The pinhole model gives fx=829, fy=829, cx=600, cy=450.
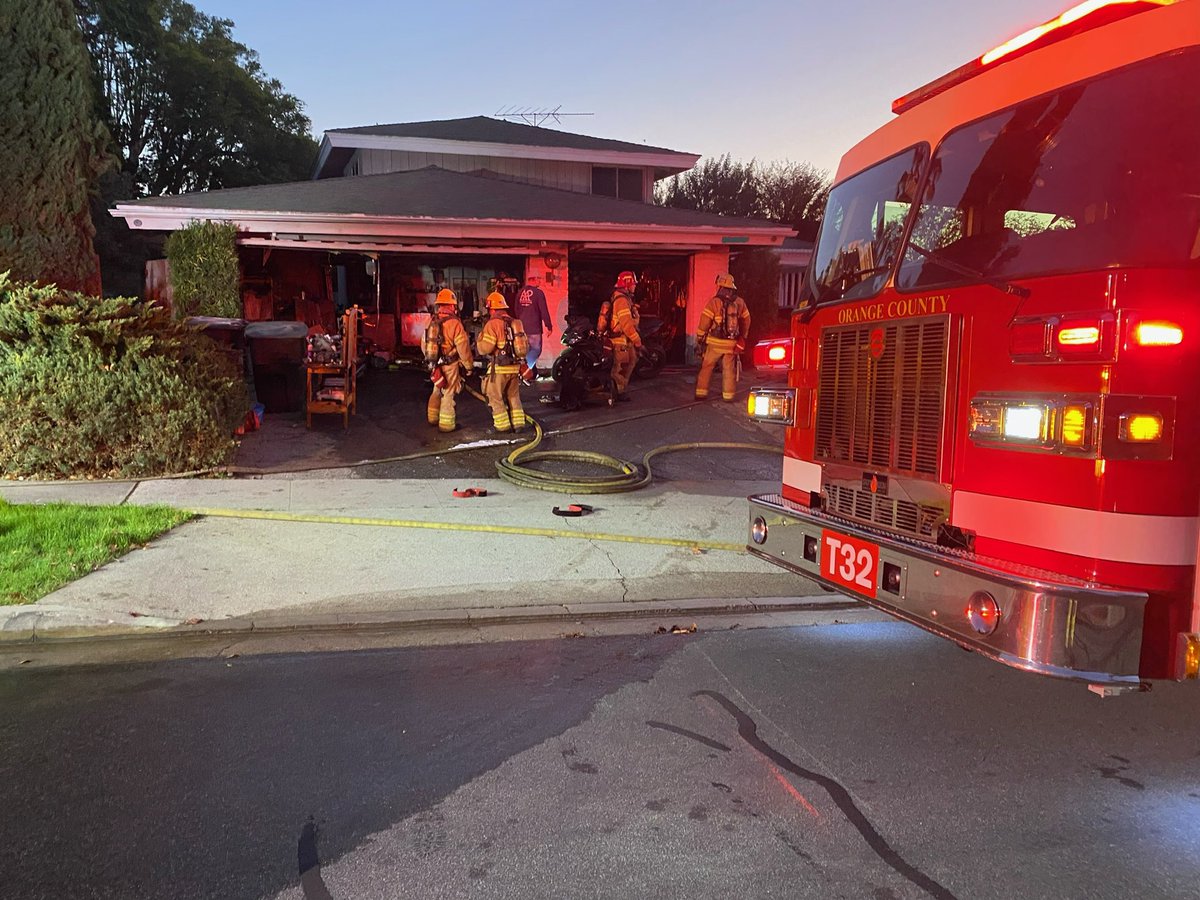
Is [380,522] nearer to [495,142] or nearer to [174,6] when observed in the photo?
[495,142]

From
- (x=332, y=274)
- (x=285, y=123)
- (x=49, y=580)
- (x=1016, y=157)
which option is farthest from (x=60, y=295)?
(x=285, y=123)

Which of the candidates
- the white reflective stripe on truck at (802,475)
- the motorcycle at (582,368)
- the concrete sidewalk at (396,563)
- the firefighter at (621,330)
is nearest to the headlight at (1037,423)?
the white reflective stripe on truck at (802,475)

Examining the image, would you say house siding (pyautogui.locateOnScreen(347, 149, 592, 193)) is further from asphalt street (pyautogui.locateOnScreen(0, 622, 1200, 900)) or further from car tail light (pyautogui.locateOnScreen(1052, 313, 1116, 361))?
car tail light (pyautogui.locateOnScreen(1052, 313, 1116, 361))

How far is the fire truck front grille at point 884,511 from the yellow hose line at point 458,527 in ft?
8.40

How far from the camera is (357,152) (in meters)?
20.5

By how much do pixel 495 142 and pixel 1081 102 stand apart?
18378 mm

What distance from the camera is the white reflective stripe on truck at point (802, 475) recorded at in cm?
434

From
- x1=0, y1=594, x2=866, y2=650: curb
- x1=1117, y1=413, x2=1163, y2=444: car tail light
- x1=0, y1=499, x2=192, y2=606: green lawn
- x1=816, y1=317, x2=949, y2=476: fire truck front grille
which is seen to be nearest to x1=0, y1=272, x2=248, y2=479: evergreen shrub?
x1=0, y1=499, x2=192, y2=606: green lawn

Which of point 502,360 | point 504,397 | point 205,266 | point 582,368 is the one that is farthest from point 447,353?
point 205,266

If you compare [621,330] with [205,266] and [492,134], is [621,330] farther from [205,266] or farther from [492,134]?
[492,134]

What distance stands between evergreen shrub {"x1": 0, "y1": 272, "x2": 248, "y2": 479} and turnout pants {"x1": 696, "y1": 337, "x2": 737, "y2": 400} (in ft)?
22.4

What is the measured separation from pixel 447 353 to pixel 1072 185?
8466 millimetres

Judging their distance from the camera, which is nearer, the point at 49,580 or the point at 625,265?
the point at 49,580

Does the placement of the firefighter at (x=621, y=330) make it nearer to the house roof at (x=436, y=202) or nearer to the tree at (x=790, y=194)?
the house roof at (x=436, y=202)
